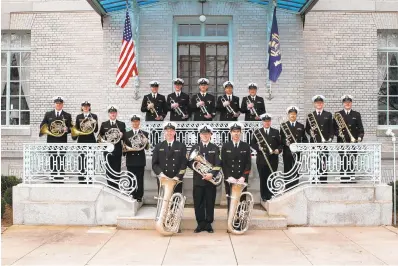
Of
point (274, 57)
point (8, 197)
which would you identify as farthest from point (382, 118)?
point (8, 197)

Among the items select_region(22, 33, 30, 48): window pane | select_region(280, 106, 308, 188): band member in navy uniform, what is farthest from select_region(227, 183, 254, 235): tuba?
select_region(22, 33, 30, 48): window pane

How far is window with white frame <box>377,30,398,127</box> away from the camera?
1620 cm

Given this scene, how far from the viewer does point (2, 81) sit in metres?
16.5

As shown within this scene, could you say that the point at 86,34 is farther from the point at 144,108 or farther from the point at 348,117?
the point at 348,117

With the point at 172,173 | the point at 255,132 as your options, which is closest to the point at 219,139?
the point at 255,132

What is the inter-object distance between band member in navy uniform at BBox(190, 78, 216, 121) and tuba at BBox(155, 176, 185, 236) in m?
3.16

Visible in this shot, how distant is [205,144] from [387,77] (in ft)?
28.5

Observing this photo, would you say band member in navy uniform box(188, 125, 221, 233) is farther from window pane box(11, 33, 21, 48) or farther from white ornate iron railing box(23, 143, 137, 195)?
window pane box(11, 33, 21, 48)

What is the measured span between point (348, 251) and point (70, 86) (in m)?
10.5

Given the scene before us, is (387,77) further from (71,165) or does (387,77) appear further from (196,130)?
(71,165)

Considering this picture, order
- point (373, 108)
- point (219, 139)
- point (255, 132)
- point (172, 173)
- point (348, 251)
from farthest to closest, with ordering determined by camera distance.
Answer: point (373, 108) → point (219, 139) → point (255, 132) → point (172, 173) → point (348, 251)

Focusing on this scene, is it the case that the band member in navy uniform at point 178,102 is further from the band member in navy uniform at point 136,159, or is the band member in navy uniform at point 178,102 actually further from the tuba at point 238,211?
the tuba at point 238,211

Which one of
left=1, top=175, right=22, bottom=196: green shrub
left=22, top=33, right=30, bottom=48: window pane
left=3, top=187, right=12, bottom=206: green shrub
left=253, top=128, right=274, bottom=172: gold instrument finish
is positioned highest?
left=22, top=33, right=30, bottom=48: window pane

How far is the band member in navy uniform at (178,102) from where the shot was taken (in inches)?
502
